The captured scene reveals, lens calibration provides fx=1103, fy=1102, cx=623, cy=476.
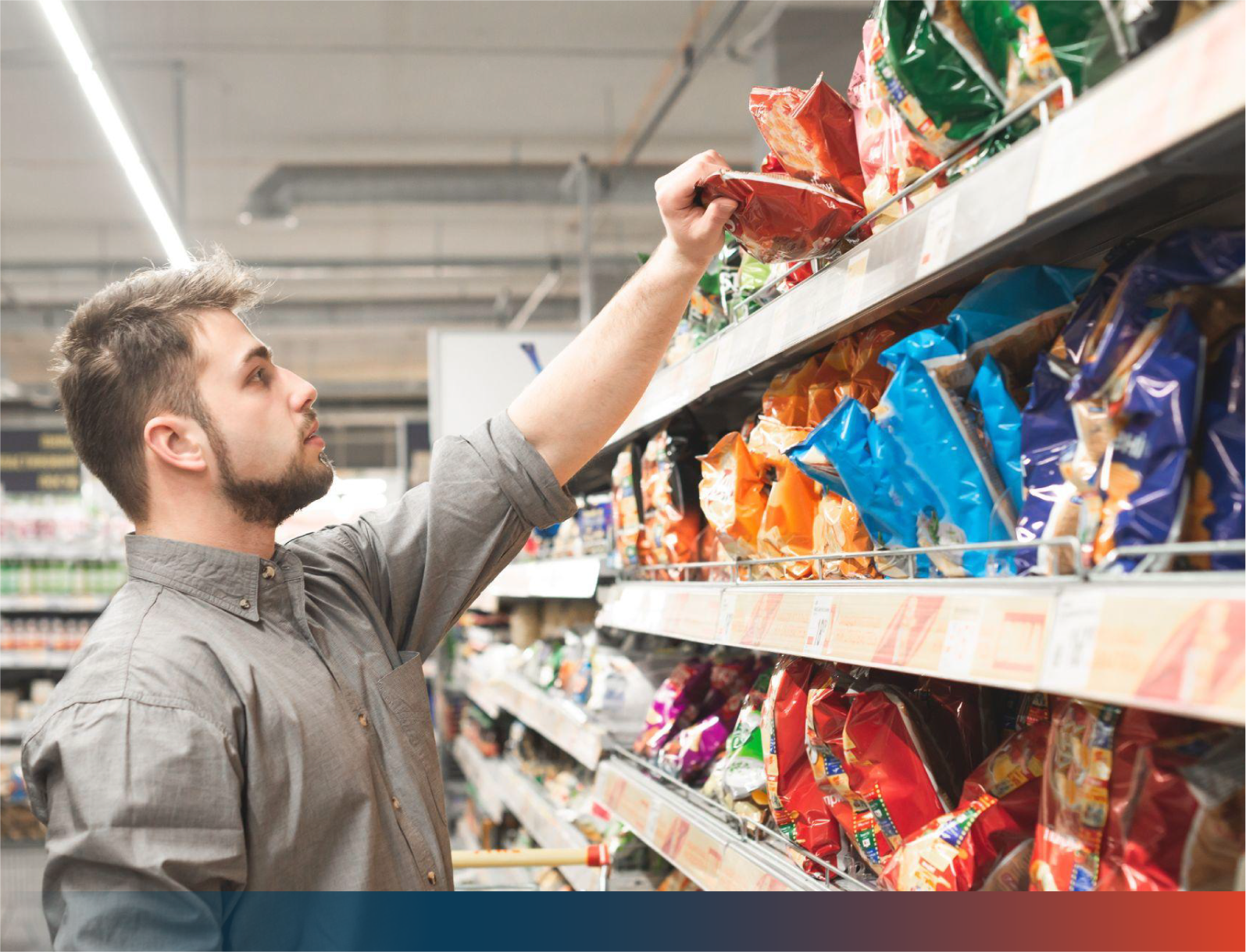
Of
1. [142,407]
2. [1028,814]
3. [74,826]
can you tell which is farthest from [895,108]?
[74,826]

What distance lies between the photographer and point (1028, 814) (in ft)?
3.71

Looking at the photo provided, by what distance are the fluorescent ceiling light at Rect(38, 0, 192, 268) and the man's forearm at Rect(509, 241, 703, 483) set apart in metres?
1.74

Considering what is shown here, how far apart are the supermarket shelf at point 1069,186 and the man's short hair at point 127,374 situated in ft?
2.70

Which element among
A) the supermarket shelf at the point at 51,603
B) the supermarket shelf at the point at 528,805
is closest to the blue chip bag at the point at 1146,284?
the supermarket shelf at the point at 528,805

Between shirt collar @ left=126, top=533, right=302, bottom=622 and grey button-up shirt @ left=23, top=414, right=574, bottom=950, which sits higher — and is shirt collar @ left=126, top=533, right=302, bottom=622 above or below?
above

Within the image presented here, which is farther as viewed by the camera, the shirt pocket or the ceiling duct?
the ceiling duct

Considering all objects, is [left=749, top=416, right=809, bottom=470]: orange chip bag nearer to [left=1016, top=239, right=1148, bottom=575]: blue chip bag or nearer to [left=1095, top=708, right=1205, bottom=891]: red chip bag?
[left=1016, top=239, right=1148, bottom=575]: blue chip bag

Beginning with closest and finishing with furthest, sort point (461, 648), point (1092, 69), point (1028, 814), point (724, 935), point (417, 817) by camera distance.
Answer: point (1092, 69)
point (1028, 814)
point (724, 935)
point (417, 817)
point (461, 648)

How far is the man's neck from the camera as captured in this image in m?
1.54

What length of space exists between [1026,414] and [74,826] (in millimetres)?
1076

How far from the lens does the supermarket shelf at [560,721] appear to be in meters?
2.58

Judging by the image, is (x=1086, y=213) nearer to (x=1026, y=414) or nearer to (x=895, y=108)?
(x=1026, y=414)

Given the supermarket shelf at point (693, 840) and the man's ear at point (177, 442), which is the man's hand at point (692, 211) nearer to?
the man's ear at point (177, 442)

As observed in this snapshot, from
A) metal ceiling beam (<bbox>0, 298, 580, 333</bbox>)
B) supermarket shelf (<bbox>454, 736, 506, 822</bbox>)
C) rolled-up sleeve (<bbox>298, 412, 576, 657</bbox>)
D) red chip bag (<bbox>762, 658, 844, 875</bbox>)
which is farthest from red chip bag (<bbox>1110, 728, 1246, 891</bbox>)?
metal ceiling beam (<bbox>0, 298, 580, 333</bbox>)
